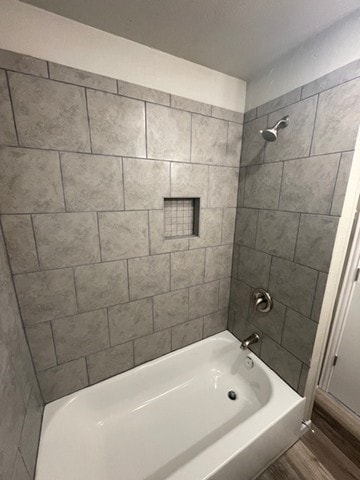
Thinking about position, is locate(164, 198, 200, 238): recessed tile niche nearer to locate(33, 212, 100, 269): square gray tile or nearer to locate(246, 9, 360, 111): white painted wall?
locate(33, 212, 100, 269): square gray tile

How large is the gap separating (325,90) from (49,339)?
→ 80.0 inches

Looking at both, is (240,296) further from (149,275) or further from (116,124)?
(116,124)

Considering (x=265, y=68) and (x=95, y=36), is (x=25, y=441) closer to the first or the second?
(x=95, y=36)

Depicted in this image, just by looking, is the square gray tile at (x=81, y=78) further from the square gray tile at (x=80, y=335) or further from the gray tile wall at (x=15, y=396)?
the square gray tile at (x=80, y=335)

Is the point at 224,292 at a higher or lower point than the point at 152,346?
higher

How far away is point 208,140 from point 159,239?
2.50 ft

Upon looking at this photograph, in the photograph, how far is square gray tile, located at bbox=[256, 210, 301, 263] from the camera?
1.21 m

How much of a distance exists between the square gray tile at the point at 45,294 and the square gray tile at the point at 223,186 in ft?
3.56

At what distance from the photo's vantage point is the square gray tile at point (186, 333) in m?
1.61

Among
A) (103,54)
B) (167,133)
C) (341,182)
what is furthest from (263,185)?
(103,54)

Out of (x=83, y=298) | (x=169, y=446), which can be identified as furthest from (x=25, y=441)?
(x=169, y=446)

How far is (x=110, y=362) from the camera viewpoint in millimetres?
1388

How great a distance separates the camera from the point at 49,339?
45.9 inches

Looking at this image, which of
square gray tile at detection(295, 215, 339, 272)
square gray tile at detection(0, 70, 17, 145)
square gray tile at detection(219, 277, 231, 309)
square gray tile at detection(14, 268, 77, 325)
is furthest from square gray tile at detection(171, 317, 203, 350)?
square gray tile at detection(0, 70, 17, 145)
